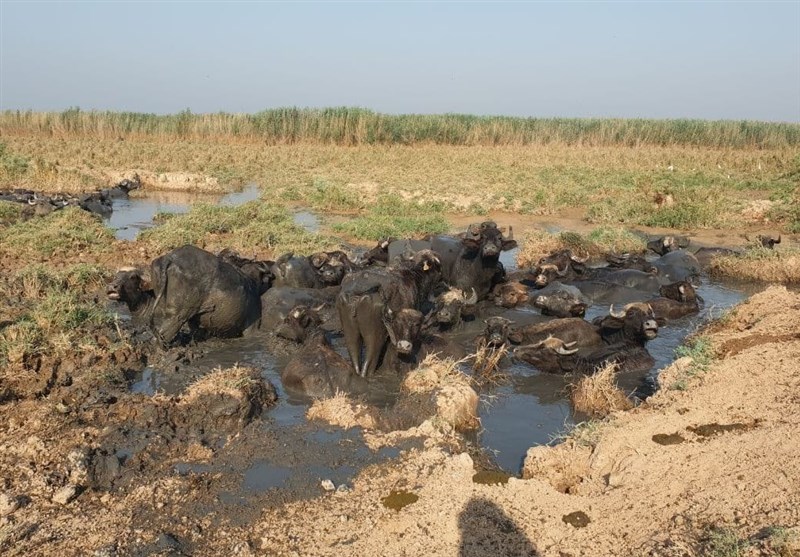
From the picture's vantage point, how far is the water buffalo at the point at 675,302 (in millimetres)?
10570

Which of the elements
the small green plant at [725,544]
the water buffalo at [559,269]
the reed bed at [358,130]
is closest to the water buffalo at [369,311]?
the small green plant at [725,544]

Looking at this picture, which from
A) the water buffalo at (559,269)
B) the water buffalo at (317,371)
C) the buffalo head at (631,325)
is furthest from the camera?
the water buffalo at (559,269)

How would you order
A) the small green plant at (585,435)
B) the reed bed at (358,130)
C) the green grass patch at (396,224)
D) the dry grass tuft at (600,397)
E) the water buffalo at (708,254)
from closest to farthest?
the small green plant at (585,435), the dry grass tuft at (600,397), the water buffalo at (708,254), the green grass patch at (396,224), the reed bed at (358,130)

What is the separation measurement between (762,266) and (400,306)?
8.69 metres

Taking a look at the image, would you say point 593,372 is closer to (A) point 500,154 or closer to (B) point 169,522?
(B) point 169,522

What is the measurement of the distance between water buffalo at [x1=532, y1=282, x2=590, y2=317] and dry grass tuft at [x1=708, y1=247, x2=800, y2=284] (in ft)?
14.5

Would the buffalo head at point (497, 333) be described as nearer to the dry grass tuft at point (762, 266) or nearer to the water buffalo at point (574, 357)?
the water buffalo at point (574, 357)

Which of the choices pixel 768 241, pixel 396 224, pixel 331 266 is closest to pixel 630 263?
pixel 768 241

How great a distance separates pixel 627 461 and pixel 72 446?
466 centimetres

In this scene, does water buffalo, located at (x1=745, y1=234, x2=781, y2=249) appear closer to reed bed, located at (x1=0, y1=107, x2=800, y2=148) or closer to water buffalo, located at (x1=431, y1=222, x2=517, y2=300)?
water buffalo, located at (x1=431, y1=222, x2=517, y2=300)

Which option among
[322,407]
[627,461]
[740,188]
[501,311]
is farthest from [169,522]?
[740,188]

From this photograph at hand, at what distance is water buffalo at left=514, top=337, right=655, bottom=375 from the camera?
838 cm

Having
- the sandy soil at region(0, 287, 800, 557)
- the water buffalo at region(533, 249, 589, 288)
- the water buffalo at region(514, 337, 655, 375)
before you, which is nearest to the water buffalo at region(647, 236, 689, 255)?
the water buffalo at region(533, 249, 589, 288)

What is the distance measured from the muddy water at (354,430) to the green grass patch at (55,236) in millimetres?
6180
